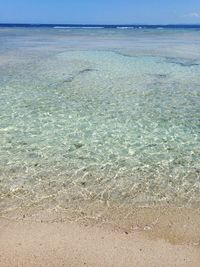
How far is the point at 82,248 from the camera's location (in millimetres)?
4086

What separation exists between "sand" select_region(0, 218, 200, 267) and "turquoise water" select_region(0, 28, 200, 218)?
0.59m

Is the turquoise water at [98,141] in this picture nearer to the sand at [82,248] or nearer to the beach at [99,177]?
the beach at [99,177]

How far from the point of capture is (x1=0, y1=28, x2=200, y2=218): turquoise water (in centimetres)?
538

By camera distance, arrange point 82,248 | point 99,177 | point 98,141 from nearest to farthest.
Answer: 1. point 82,248
2. point 99,177
3. point 98,141

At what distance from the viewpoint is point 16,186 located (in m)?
5.47

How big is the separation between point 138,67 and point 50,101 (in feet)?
26.7

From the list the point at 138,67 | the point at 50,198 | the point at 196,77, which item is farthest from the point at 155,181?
the point at 138,67

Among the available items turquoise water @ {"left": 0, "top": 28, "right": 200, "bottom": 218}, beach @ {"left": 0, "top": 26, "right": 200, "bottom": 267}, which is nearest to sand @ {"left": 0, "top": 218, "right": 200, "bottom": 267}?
beach @ {"left": 0, "top": 26, "right": 200, "bottom": 267}

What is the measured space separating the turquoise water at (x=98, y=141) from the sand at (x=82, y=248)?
1.94 ft

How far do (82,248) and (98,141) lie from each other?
3.41 metres

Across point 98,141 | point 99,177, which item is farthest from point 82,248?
point 98,141

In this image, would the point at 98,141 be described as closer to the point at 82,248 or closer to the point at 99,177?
the point at 99,177

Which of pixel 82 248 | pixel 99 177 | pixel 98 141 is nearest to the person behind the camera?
pixel 82 248

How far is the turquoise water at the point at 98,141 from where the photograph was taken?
5.38m
